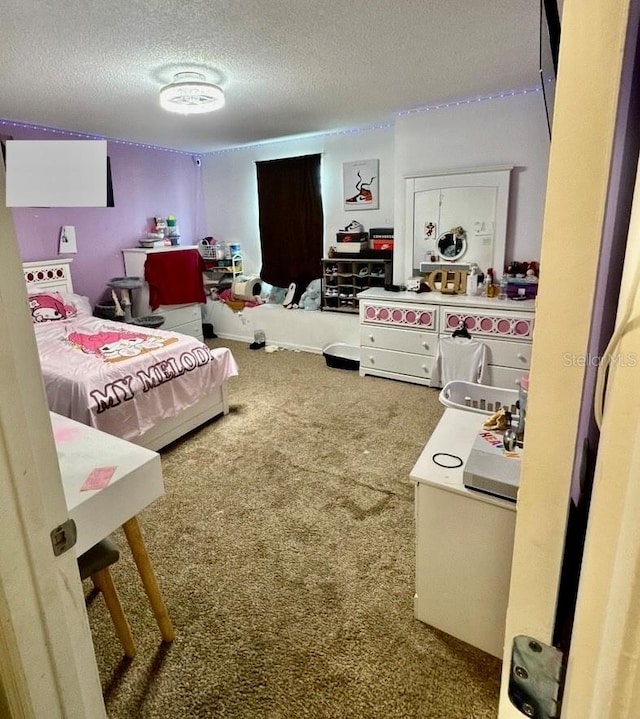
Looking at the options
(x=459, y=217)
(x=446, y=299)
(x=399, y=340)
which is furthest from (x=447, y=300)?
(x=459, y=217)

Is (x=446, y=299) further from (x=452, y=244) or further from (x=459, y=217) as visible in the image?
(x=459, y=217)

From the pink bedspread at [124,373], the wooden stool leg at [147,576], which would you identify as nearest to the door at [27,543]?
the wooden stool leg at [147,576]

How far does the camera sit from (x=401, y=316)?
3.85m

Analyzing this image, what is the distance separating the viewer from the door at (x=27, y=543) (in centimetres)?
67

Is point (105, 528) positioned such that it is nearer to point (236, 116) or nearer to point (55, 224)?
point (236, 116)

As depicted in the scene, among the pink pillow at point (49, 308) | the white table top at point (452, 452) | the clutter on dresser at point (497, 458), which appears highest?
the pink pillow at point (49, 308)

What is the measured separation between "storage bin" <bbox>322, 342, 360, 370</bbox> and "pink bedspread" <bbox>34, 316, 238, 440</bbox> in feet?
4.26

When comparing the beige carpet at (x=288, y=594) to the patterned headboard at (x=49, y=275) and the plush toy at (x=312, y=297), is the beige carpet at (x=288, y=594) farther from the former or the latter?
the patterned headboard at (x=49, y=275)

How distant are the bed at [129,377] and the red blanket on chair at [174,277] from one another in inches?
46.7

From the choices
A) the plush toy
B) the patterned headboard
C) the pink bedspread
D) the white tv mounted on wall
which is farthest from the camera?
the plush toy

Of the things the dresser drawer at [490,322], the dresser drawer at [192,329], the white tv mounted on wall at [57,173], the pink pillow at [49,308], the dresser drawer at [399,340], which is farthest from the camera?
the dresser drawer at [192,329]

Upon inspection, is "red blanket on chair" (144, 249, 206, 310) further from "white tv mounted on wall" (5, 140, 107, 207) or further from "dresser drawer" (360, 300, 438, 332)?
"white tv mounted on wall" (5, 140, 107, 207)

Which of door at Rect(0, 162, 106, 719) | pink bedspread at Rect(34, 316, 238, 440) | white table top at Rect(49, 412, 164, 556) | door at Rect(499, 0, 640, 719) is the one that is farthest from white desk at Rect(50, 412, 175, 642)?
door at Rect(499, 0, 640, 719)

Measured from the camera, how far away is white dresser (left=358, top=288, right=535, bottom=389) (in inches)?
134
